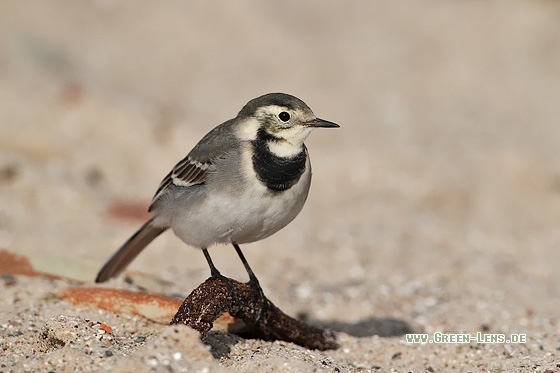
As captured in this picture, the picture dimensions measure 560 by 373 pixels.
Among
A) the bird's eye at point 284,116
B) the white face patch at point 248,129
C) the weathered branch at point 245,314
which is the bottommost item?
the weathered branch at point 245,314

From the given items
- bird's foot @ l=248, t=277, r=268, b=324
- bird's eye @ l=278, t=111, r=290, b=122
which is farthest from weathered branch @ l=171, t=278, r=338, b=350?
bird's eye @ l=278, t=111, r=290, b=122

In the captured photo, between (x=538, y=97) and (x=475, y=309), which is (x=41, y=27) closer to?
(x=538, y=97)

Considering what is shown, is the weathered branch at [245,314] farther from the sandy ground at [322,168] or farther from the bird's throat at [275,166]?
the bird's throat at [275,166]

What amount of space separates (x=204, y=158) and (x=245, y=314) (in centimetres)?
122

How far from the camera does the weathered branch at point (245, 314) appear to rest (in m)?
5.01

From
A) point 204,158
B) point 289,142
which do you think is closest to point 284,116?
point 289,142

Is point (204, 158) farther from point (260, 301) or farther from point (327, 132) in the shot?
point (327, 132)

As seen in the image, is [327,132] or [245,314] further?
[327,132]

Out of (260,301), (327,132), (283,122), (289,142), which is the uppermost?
(327,132)

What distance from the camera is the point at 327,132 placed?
11625 mm

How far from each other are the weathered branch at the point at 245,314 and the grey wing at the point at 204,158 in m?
0.87

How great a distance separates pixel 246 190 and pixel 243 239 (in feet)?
1.54

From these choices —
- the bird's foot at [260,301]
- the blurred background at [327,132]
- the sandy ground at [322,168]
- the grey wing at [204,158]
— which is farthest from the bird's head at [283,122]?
the blurred background at [327,132]

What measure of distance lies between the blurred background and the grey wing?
→ 59.2 inches
